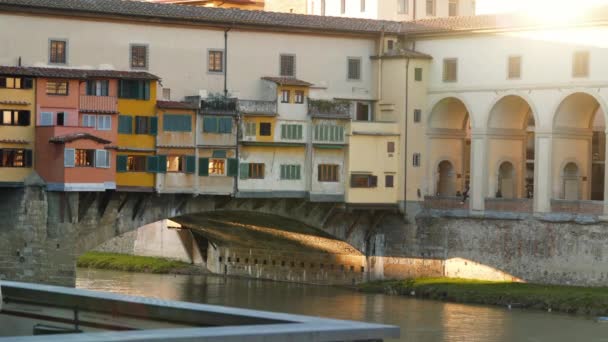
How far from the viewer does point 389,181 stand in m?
54.8

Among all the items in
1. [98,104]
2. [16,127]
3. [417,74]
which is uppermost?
[417,74]

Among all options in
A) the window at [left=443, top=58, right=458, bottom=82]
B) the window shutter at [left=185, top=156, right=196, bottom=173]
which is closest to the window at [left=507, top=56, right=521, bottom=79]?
the window at [left=443, top=58, right=458, bottom=82]

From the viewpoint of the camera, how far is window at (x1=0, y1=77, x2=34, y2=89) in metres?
47.3

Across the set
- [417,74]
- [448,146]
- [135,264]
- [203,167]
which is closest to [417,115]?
[417,74]

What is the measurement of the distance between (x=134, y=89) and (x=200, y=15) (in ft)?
13.0

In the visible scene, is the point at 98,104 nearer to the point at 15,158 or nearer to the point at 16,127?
the point at 16,127

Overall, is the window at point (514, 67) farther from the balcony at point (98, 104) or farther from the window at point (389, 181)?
the balcony at point (98, 104)

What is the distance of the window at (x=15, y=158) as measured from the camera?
154 ft

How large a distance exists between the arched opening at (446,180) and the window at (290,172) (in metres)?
6.52

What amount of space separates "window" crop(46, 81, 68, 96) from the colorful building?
1821mm

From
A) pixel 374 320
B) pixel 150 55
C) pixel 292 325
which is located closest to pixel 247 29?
pixel 150 55

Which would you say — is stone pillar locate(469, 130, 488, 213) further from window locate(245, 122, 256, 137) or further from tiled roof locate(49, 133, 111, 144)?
tiled roof locate(49, 133, 111, 144)

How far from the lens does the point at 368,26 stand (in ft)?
182

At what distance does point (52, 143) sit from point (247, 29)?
8995 mm
